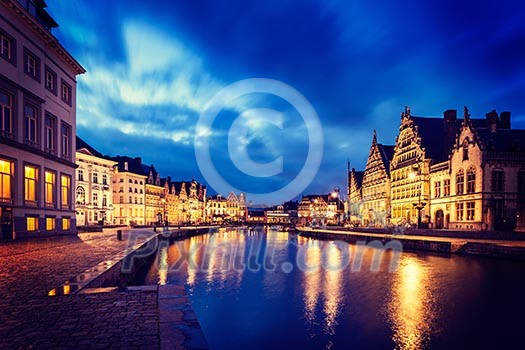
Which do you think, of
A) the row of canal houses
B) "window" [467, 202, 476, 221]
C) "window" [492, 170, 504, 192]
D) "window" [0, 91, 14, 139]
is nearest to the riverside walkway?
"window" [0, 91, 14, 139]

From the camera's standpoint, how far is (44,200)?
30.0 meters

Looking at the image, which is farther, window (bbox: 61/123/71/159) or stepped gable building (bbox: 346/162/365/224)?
stepped gable building (bbox: 346/162/365/224)

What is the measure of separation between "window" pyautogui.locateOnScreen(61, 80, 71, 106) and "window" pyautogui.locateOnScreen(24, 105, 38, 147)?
6200 mm

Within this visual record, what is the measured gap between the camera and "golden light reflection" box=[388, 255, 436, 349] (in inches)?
412

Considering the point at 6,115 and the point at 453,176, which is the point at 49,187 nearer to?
the point at 6,115

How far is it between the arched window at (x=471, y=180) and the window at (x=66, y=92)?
47.9m

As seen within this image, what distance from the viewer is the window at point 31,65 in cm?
2819

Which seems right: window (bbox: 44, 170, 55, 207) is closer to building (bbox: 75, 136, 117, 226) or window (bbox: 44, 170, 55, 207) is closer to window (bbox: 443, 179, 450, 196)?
building (bbox: 75, 136, 117, 226)

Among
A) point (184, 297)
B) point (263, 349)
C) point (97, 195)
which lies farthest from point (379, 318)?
point (97, 195)

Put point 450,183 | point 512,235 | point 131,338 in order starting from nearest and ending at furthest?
point 131,338 → point 512,235 → point 450,183

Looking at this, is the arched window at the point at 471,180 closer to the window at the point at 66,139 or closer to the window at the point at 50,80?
the window at the point at 66,139

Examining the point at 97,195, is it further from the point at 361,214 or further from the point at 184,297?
the point at 184,297

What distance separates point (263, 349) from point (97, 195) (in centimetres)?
7241

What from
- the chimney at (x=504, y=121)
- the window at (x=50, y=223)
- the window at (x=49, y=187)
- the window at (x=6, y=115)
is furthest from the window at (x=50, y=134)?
the chimney at (x=504, y=121)
